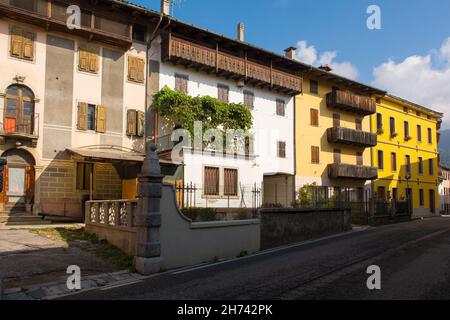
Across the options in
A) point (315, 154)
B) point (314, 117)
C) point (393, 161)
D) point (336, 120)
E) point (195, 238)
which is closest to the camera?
point (195, 238)

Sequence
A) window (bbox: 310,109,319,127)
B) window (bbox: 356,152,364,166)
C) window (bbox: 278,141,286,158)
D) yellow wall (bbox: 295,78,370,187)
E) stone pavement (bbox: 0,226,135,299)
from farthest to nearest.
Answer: window (bbox: 356,152,364,166) → window (bbox: 310,109,319,127) → yellow wall (bbox: 295,78,370,187) → window (bbox: 278,141,286,158) → stone pavement (bbox: 0,226,135,299)

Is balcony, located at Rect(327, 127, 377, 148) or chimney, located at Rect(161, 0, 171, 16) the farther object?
balcony, located at Rect(327, 127, 377, 148)

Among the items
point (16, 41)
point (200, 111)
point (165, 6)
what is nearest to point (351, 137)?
point (200, 111)

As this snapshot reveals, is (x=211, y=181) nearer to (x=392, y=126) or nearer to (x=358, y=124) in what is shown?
(x=358, y=124)

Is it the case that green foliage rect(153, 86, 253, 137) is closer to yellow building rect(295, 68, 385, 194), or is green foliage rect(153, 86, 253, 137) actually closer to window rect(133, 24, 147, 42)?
window rect(133, 24, 147, 42)

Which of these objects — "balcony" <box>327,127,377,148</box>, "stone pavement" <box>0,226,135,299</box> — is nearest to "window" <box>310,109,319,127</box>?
"balcony" <box>327,127,377,148</box>

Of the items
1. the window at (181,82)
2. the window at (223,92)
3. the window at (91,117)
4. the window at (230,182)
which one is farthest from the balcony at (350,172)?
the window at (91,117)

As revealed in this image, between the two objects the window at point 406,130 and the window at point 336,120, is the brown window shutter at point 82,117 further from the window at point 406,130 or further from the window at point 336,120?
the window at point 406,130

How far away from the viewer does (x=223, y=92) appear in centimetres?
2695

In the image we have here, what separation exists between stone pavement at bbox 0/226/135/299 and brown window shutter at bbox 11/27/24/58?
10226 mm

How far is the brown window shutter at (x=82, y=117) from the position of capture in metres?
21.1

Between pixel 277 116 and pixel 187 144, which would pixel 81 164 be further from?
pixel 277 116

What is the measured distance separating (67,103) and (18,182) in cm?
462

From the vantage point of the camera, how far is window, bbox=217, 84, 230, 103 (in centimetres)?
2672
